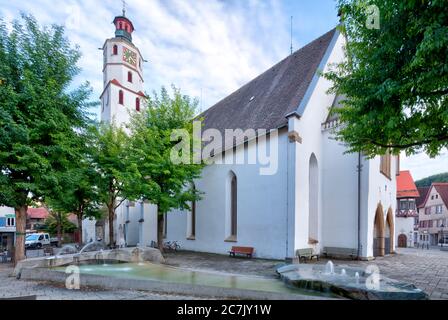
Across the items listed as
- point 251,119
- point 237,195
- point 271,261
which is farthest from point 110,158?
point 271,261

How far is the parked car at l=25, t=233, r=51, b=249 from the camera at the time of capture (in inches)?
1276

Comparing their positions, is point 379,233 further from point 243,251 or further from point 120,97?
point 120,97

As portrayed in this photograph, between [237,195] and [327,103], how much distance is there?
25.0ft

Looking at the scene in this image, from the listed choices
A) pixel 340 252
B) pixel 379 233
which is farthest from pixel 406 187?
pixel 340 252

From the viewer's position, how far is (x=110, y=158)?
15312mm

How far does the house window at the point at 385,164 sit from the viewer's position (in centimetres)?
1730

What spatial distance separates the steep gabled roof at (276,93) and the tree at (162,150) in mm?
4164

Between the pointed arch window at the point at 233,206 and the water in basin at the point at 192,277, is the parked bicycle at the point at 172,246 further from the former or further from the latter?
the water in basin at the point at 192,277

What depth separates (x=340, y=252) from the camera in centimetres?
1502

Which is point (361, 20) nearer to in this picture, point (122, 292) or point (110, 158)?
point (122, 292)

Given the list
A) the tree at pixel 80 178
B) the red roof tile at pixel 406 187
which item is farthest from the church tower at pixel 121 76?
the red roof tile at pixel 406 187

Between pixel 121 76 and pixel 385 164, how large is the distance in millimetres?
28918

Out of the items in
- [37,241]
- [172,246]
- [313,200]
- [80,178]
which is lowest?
[37,241]

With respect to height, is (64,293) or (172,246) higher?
(64,293)
